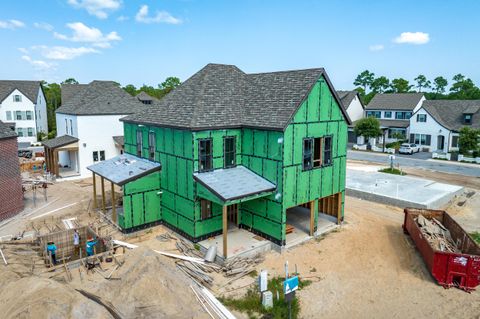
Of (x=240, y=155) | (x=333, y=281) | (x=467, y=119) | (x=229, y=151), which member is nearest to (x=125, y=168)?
(x=229, y=151)

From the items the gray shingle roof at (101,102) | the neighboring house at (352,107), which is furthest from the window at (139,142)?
the neighboring house at (352,107)

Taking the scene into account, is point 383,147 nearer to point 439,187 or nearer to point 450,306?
point 439,187

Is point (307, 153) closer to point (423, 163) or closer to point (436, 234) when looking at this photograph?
point (436, 234)

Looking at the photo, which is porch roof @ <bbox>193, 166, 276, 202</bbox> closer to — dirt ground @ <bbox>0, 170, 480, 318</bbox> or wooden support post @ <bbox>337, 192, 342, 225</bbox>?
dirt ground @ <bbox>0, 170, 480, 318</bbox>

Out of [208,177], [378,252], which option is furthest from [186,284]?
[378,252]

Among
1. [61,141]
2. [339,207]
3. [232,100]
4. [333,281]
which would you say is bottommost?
[333,281]

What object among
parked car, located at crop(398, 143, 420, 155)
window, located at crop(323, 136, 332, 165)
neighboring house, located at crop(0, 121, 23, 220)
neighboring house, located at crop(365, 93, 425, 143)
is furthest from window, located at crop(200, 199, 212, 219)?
neighboring house, located at crop(365, 93, 425, 143)
